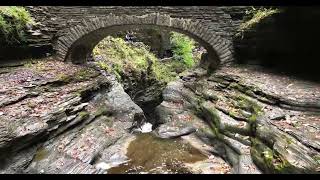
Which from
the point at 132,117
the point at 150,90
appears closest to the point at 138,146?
the point at 132,117

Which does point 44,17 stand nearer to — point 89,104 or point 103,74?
point 103,74

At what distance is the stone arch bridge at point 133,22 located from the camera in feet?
32.4

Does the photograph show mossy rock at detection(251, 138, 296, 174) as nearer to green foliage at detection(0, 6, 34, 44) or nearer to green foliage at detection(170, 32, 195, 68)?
green foliage at detection(0, 6, 34, 44)

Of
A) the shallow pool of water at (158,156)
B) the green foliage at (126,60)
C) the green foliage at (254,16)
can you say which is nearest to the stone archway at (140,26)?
the green foliage at (254,16)

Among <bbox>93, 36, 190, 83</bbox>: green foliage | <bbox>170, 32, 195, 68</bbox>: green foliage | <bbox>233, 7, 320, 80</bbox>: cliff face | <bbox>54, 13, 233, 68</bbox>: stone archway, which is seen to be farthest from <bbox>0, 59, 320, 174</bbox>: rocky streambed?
<bbox>170, 32, 195, 68</bbox>: green foliage

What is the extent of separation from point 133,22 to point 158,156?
15.0 feet

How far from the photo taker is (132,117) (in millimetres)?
9594

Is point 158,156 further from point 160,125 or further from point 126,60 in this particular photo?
point 126,60

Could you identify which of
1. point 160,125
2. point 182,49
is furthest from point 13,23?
point 182,49

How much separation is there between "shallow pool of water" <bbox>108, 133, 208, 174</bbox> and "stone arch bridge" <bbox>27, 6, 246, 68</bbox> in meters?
3.65

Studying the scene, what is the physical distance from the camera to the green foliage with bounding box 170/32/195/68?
19.7 m

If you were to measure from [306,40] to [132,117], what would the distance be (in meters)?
5.14

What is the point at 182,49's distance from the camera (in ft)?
66.9

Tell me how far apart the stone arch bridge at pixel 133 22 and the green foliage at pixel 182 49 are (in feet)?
29.5
